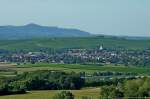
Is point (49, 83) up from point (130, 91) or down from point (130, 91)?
down

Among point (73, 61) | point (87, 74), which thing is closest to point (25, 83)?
point (87, 74)

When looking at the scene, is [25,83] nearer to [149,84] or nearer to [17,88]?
[17,88]

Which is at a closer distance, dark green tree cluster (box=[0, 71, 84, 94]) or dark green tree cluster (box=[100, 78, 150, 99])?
dark green tree cluster (box=[100, 78, 150, 99])

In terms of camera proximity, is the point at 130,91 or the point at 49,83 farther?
the point at 49,83

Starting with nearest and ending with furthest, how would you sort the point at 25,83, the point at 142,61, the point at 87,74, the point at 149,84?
1. the point at 149,84
2. the point at 25,83
3. the point at 87,74
4. the point at 142,61

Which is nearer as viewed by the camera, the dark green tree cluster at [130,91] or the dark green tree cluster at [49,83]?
the dark green tree cluster at [130,91]

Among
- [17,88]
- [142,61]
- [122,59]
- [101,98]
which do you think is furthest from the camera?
[122,59]

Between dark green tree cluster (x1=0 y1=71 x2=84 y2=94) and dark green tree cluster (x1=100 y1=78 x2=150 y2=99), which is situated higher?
dark green tree cluster (x1=100 y1=78 x2=150 y2=99)

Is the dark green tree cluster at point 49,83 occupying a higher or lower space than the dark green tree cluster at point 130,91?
lower

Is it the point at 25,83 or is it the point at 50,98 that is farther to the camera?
the point at 25,83
